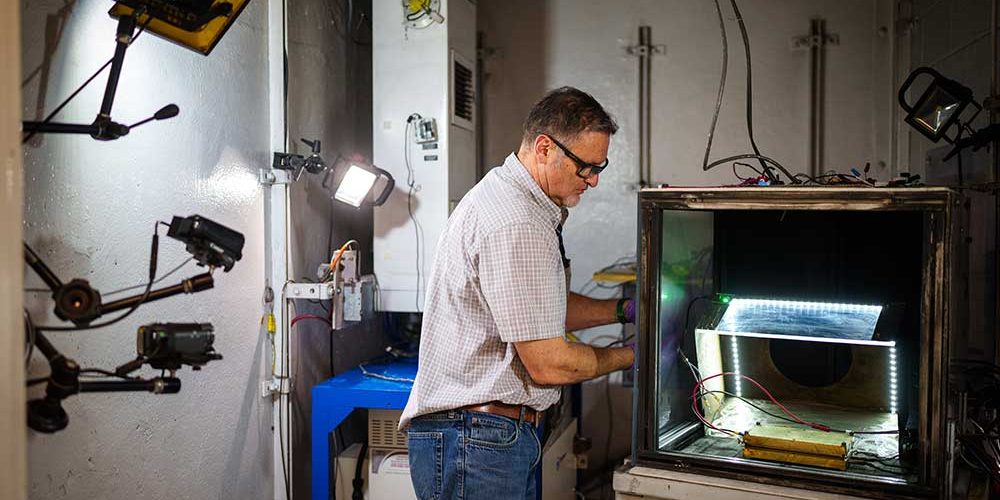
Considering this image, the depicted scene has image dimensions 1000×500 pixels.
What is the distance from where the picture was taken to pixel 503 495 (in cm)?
175

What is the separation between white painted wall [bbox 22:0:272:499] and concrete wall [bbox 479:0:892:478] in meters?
1.30

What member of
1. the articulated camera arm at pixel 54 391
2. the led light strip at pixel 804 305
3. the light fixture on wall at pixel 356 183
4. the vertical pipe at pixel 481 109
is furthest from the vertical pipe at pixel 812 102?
the articulated camera arm at pixel 54 391

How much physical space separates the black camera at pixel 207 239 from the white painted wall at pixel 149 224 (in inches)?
18.0

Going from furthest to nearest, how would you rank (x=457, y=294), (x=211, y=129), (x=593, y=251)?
(x=593, y=251)
(x=211, y=129)
(x=457, y=294)

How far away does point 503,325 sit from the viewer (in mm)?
1645

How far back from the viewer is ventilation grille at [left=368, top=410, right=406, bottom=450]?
2.55 metres

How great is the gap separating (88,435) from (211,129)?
94cm

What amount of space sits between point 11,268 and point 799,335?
1578mm

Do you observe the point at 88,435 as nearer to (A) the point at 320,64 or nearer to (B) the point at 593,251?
(A) the point at 320,64

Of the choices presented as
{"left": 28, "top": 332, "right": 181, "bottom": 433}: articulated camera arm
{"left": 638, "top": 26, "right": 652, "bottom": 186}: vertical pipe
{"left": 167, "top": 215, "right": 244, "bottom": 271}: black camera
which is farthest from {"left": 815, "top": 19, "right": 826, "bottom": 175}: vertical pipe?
{"left": 28, "top": 332, "right": 181, "bottom": 433}: articulated camera arm

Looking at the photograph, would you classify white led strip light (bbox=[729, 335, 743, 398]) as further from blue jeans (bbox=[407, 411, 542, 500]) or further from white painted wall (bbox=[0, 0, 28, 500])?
white painted wall (bbox=[0, 0, 28, 500])

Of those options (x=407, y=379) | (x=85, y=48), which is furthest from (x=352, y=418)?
(x=85, y=48)

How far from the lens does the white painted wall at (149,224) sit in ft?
5.60

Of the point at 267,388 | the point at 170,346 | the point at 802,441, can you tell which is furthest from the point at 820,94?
the point at 170,346
